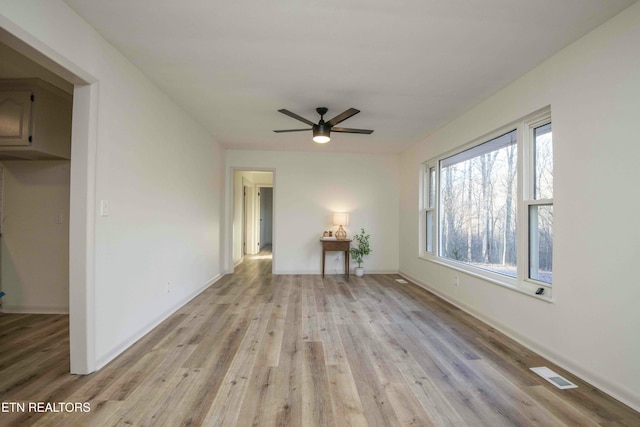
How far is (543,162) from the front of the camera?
2439 mm

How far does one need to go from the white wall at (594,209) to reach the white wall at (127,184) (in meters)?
3.47

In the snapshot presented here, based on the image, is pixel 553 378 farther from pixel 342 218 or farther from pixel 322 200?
pixel 322 200

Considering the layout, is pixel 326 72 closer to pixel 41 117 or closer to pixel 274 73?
pixel 274 73

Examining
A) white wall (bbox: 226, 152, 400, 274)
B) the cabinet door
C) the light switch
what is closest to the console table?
white wall (bbox: 226, 152, 400, 274)

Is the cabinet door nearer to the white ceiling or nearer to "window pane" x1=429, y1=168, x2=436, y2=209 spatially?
the white ceiling

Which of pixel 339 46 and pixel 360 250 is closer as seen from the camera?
pixel 339 46

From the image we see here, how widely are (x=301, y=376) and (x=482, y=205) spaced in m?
2.79

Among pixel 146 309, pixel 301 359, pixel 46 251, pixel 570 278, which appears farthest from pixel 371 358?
pixel 46 251

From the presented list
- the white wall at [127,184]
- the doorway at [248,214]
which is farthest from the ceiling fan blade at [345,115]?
the doorway at [248,214]

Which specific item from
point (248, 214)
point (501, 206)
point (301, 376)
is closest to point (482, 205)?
point (501, 206)

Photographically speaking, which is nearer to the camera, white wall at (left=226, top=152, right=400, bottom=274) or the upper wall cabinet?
the upper wall cabinet

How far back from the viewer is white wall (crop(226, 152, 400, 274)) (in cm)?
543

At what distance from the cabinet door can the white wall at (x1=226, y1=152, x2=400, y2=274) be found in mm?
2967

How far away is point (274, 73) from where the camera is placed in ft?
8.27
